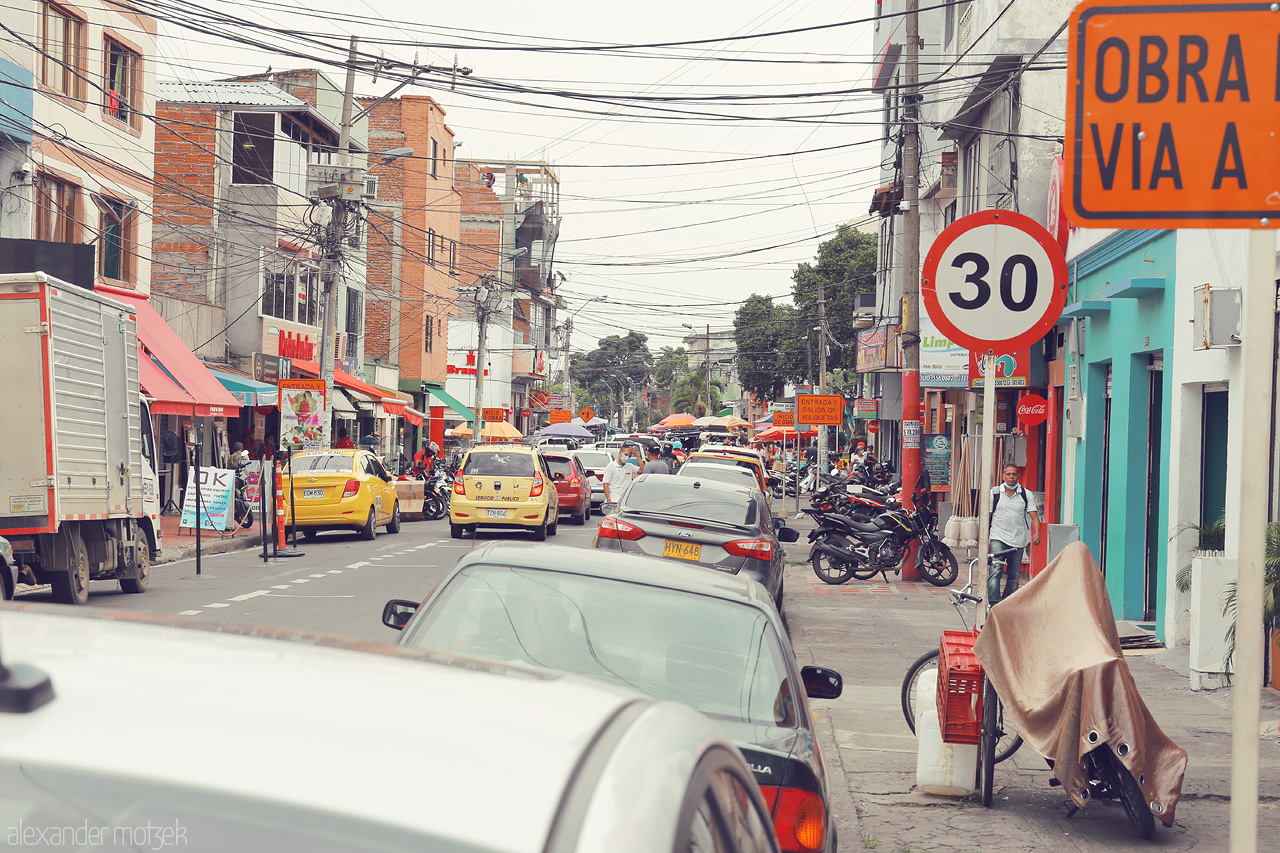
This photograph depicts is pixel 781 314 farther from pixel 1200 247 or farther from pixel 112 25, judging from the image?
pixel 1200 247

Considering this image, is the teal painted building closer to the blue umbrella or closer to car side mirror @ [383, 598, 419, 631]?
car side mirror @ [383, 598, 419, 631]

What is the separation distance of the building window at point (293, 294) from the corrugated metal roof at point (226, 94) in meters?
4.58

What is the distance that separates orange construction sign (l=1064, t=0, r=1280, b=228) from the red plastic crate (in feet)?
12.5

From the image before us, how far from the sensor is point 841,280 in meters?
72.9

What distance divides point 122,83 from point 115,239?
3.29 meters

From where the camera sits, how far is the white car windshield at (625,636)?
504 centimetres

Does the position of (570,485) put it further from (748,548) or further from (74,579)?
(748,548)

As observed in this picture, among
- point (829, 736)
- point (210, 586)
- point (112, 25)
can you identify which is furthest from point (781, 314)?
point (829, 736)

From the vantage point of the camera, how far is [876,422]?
5856 centimetres

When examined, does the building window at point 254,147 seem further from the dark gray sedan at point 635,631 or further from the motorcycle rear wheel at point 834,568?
the dark gray sedan at point 635,631

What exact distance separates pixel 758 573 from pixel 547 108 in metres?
9.38

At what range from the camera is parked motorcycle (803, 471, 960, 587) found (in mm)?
20562

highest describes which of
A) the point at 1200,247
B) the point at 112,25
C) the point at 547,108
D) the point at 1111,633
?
the point at 112,25

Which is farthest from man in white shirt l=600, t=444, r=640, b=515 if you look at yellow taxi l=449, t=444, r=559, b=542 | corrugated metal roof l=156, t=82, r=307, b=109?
corrugated metal roof l=156, t=82, r=307, b=109
